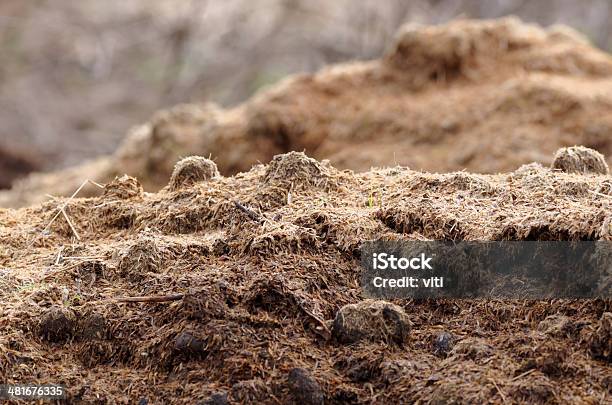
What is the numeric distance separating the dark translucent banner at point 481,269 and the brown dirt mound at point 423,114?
160 inches

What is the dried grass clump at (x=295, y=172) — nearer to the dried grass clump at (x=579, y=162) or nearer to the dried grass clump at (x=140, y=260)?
the dried grass clump at (x=140, y=260)

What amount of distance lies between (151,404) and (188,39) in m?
14.1

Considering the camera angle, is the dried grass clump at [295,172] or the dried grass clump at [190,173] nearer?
the dried grass clump at [295,172]

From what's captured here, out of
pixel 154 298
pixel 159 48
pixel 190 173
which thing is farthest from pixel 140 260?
pixel 159 48

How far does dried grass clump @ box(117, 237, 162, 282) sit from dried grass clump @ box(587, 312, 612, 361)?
1.39 meters

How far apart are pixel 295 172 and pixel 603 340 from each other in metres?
1.36

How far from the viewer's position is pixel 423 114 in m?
7.62

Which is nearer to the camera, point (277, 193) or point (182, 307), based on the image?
point (182, 307)

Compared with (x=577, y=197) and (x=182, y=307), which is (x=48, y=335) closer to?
(x=182, y=307)

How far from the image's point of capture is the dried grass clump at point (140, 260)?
2881 mm

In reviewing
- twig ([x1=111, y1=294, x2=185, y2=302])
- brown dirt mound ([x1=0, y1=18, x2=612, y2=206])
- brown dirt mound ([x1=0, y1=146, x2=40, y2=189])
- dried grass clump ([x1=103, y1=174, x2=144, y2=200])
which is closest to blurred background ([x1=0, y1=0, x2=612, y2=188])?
brown dirt mound ([x1=0, y1=146, x2=40, y2=189])

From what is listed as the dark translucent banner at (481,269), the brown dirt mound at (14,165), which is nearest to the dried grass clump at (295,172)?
the dark translucent banner at (481,269)

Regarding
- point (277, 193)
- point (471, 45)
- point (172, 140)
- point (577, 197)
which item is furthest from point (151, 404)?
point (471, 45)

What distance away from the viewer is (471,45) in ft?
26.5
